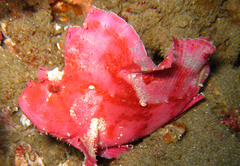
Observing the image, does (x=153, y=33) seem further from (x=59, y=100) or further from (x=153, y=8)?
(x=59, y=100)

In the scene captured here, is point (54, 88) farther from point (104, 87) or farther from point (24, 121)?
point (24, 121)

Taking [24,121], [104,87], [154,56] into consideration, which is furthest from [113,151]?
[154,56]

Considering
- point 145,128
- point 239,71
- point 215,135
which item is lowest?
point 215,135

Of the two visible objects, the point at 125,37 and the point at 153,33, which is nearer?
the point at 125,37

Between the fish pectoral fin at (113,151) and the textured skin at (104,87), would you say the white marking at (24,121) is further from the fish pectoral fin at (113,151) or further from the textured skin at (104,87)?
the fish pectoral fin at (113,151)

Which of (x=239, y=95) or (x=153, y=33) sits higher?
(x=153, y=33)

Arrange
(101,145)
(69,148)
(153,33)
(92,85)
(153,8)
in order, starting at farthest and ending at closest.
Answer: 1. (69,148)
2. (153,33)
3. (153,8)
4. (101,145)
5. (92,85)

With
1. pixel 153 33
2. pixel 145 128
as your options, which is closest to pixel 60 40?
pixel 153 33

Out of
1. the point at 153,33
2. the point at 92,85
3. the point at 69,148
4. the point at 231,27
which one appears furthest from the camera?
the point at 69,148
